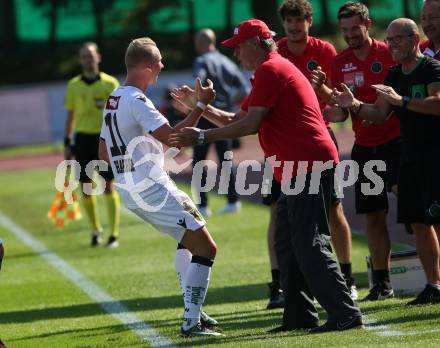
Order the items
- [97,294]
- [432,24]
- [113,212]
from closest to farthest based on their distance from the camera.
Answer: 1. [432,24]
2. [97,294]
3. [113,212]

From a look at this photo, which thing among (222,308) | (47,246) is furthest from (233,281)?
(47,246)

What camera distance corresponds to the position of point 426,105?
7945mm

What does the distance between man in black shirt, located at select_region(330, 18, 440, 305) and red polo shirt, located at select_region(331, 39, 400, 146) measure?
2.25ft

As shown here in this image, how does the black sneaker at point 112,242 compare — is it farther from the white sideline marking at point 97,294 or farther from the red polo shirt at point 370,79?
the red polo shirt at point 370,79

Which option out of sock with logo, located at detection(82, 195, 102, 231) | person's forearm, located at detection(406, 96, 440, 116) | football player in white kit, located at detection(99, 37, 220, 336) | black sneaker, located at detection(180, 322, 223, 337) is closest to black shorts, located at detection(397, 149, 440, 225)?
person's forearm, located at detection(406, 96, 440, 116)

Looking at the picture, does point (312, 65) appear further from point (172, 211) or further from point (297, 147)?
point (172, 211)

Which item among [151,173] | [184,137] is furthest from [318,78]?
[151,173]

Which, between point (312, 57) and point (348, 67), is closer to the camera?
point (348, 67)

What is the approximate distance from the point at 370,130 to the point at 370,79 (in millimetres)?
421

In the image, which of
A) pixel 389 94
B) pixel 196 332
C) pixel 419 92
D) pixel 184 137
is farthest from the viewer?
pixel 419 92

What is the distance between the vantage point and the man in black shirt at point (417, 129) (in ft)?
26.8

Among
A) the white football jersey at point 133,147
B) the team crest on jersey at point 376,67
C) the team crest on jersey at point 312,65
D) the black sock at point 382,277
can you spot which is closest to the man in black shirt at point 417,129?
the team crest on jersey at point 376,67

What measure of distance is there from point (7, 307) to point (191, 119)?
3635 millimetres

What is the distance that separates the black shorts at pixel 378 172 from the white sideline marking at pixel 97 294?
2.11 metres
